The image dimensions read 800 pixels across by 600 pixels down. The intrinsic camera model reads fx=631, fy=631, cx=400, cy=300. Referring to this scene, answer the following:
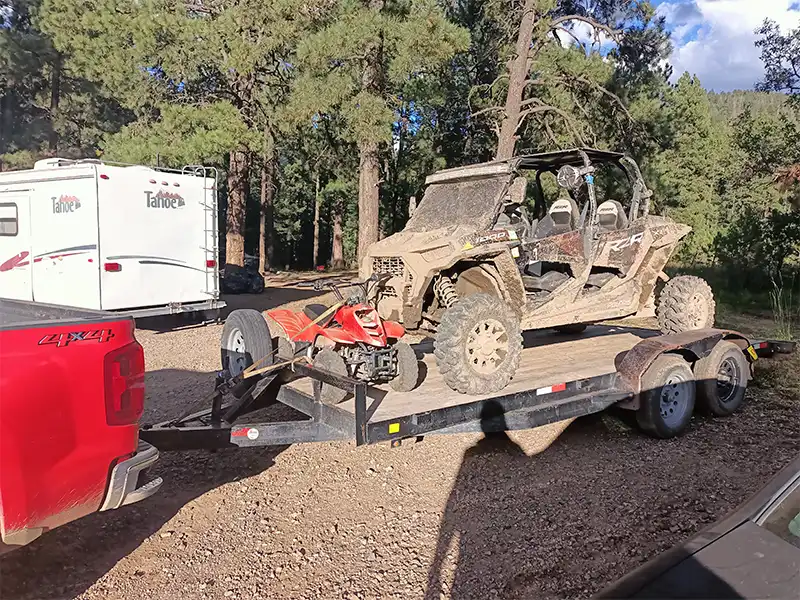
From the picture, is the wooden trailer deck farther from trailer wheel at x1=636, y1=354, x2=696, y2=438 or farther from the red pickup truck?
the red pickup truck

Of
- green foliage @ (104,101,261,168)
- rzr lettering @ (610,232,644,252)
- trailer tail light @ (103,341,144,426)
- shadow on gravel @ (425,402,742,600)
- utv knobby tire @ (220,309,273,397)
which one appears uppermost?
green foliage @ (104,101,261,168)

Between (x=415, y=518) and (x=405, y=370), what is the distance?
4.17 feet

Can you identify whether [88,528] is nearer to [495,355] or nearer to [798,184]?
[495,355]

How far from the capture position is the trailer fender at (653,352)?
18.1 ft

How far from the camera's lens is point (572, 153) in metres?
6.72

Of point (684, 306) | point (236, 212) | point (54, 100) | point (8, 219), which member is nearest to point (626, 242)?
point (684, 306)

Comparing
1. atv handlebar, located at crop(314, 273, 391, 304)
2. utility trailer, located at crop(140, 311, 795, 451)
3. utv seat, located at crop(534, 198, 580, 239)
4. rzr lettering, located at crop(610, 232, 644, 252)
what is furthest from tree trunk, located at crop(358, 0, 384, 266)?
atv handlebar, located at crop(314, 273, 391, 304)

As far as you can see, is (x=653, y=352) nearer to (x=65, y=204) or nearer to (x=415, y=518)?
(x=415, y=518)

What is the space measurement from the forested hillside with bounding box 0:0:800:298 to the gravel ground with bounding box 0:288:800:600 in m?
9.20

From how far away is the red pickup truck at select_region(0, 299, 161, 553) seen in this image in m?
2.58

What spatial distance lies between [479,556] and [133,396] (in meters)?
2.21

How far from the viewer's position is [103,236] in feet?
32.2

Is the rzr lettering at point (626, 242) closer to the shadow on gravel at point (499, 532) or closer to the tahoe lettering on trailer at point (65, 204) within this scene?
the shadow on gravel at point (499, 532)

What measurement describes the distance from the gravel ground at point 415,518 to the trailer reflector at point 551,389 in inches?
24.2
